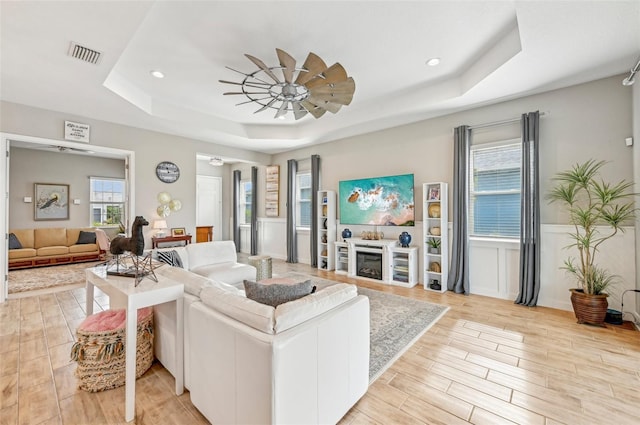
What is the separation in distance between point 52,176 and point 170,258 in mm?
6130

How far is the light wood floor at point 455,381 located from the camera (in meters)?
1.71

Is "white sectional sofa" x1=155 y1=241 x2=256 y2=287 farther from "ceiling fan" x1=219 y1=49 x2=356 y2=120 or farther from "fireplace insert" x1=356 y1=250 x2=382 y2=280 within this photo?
"ceiling fan" x1=219 y1=49 x2=356 y2=120

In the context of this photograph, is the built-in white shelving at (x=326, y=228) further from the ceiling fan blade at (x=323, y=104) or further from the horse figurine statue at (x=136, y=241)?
the horse figurine statue at (x=136, y=241)

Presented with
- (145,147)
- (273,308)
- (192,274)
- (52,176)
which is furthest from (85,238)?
(273,308)

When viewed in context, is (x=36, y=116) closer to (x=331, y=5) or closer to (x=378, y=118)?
(x=331, y=5)

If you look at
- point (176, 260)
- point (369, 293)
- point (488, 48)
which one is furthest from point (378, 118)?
point (176, 260)

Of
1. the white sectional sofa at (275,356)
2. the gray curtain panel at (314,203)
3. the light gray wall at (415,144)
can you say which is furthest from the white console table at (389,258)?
the white sectional sofa at (275,356)

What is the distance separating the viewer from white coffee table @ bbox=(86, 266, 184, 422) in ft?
5.48

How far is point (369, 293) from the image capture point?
4137mm

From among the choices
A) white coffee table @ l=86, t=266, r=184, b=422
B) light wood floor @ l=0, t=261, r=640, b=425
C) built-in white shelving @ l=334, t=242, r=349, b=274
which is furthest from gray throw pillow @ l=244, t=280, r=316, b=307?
built-in white shelving @ l=334, t=242, r=349, b=274

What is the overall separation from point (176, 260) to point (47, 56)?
2.52 metres

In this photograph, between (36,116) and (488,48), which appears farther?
(36,116)

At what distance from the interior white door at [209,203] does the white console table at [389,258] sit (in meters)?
5.49

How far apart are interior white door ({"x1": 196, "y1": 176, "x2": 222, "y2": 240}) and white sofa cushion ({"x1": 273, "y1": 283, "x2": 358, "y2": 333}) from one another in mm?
7807
